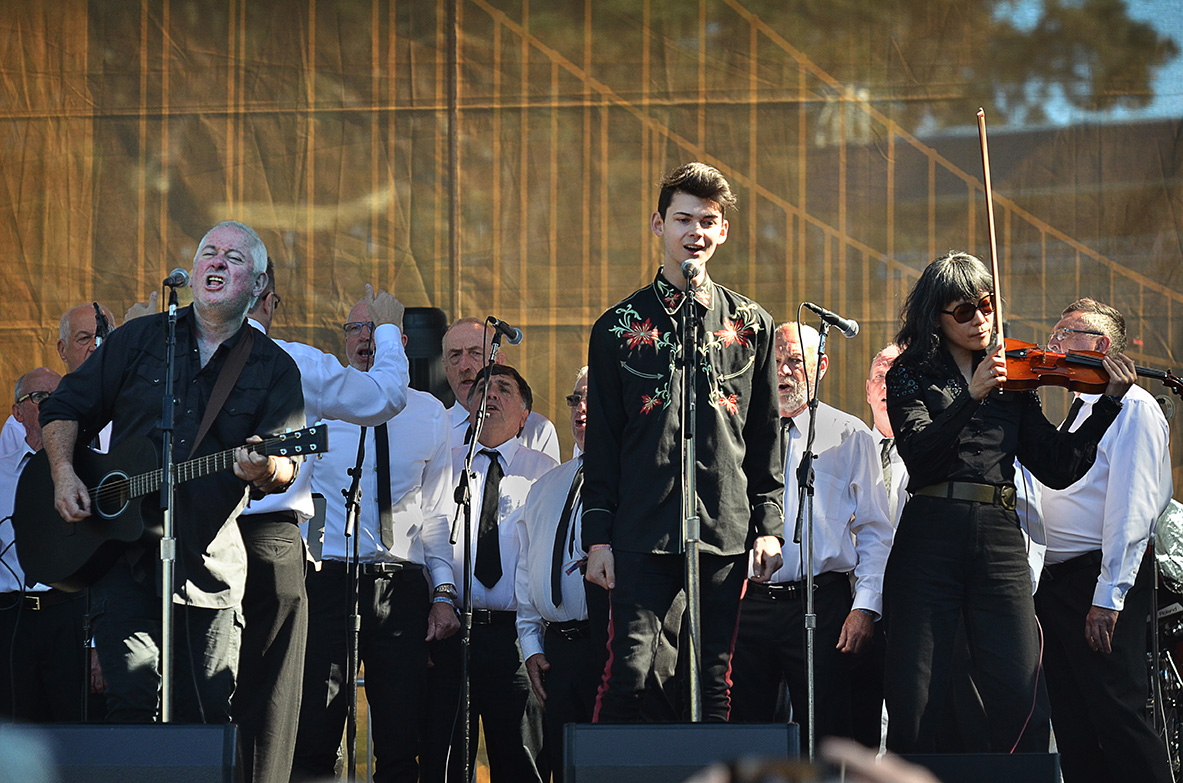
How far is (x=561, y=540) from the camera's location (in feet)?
16.2

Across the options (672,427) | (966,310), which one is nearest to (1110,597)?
(966,310)

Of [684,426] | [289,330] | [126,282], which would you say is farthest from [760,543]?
[126,282]

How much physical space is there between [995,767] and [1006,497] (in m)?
0.97

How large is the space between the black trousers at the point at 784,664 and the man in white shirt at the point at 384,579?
121 centimetres

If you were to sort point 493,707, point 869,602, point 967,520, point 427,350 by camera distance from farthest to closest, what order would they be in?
1. point 427,350
2. point 493,707
3. point 869,602
4. point 967,520

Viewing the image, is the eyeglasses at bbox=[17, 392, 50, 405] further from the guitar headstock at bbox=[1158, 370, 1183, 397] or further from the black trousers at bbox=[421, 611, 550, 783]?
the guitar headstock at bbox=[1158, 370, 1183, 397]

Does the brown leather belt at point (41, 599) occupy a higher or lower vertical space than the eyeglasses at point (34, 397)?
lower

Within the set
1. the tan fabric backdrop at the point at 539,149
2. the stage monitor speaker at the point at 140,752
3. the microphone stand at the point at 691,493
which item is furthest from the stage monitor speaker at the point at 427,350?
the stage monitor speaker at the point at 140,752

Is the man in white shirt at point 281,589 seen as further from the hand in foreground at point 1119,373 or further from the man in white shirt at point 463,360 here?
the hand in foreground at point 1119,373

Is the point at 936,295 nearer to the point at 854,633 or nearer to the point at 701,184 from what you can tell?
the point at 701,184

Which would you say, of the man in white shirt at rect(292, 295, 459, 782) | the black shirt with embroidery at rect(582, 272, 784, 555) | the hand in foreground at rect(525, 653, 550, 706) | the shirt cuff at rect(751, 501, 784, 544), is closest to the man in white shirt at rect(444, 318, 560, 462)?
the man in white shirt at rect(292, 295, 459, 782)

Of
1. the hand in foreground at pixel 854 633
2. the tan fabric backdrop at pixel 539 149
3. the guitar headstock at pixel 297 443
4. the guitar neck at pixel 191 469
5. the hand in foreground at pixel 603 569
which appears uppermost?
the tan fabric backdrop at pixel 539 149

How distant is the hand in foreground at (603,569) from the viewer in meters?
3.65

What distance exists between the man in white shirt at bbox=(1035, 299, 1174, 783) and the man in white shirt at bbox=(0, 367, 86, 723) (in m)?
3.83
